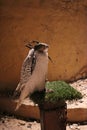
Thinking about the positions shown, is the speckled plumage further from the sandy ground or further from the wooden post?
the sandy ground

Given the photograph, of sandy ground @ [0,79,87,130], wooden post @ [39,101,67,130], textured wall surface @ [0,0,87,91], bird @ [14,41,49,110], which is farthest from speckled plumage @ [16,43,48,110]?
textured wall surface @ [0,0,87,91]

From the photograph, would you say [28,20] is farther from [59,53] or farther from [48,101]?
[48,101]

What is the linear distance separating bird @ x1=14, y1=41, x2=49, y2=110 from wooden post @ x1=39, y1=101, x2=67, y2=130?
0.20 metres

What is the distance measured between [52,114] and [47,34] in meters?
2.96

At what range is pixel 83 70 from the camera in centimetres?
624

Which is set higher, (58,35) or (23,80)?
(58,35)

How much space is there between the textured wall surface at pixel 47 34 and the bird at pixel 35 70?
2581 millimetres

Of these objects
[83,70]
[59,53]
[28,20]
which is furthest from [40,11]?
[83,70]

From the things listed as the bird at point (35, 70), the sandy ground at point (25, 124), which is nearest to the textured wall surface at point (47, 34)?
the sandy ground at point (25, 124)

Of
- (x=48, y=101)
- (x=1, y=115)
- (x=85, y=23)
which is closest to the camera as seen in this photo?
(x=48, y=101)

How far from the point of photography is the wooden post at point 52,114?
3.01 m

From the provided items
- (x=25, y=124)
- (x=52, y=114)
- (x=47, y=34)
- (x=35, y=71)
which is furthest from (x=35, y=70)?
(x=47, y=34)

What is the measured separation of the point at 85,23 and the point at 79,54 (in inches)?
26.0

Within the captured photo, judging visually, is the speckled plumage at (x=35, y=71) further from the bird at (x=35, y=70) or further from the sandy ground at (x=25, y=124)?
the sandy ground at (x=25, y=124)
